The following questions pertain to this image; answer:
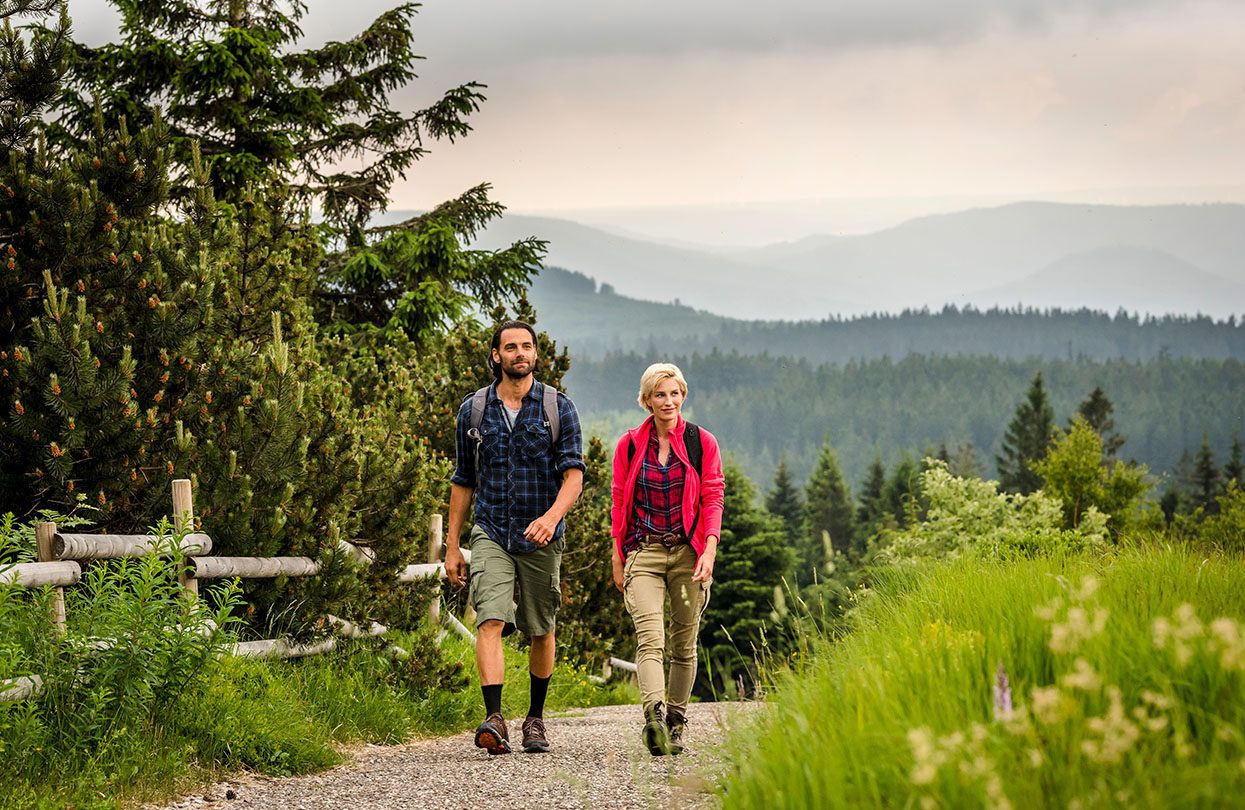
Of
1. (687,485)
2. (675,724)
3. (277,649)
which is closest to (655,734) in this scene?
(675,724)

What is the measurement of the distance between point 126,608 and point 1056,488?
56.4 meters

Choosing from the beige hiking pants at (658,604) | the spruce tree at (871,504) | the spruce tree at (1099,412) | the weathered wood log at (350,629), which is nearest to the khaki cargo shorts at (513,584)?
the beige hiking pants at (658,604)

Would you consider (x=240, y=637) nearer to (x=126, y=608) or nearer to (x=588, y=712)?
(x=126, y=608)

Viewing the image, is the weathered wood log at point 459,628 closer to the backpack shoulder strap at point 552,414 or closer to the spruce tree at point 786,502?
the backpack shoulder strap at point 552,414

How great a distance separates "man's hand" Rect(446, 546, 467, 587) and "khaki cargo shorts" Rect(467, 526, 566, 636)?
6cm

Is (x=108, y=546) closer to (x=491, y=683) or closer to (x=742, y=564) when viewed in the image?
(x=491, y=683)

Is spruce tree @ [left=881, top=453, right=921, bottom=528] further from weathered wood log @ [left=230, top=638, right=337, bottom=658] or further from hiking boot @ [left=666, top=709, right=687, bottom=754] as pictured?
hiking boot @ [left=666, top=709, right=687, bottom=754]

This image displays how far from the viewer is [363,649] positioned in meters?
8.54

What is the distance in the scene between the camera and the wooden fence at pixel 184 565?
542 cm

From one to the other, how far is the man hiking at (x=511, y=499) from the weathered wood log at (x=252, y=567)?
4.46ft

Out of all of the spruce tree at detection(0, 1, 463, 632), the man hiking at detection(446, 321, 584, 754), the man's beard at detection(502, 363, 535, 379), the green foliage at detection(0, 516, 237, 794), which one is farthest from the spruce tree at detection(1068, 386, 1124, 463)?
the green foliage at detection(0, 516, 237, 794)

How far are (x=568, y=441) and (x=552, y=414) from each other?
175mm

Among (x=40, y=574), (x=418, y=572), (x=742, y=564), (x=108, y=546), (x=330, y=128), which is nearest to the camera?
(x=40, y=574)

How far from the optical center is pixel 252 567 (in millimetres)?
7312
